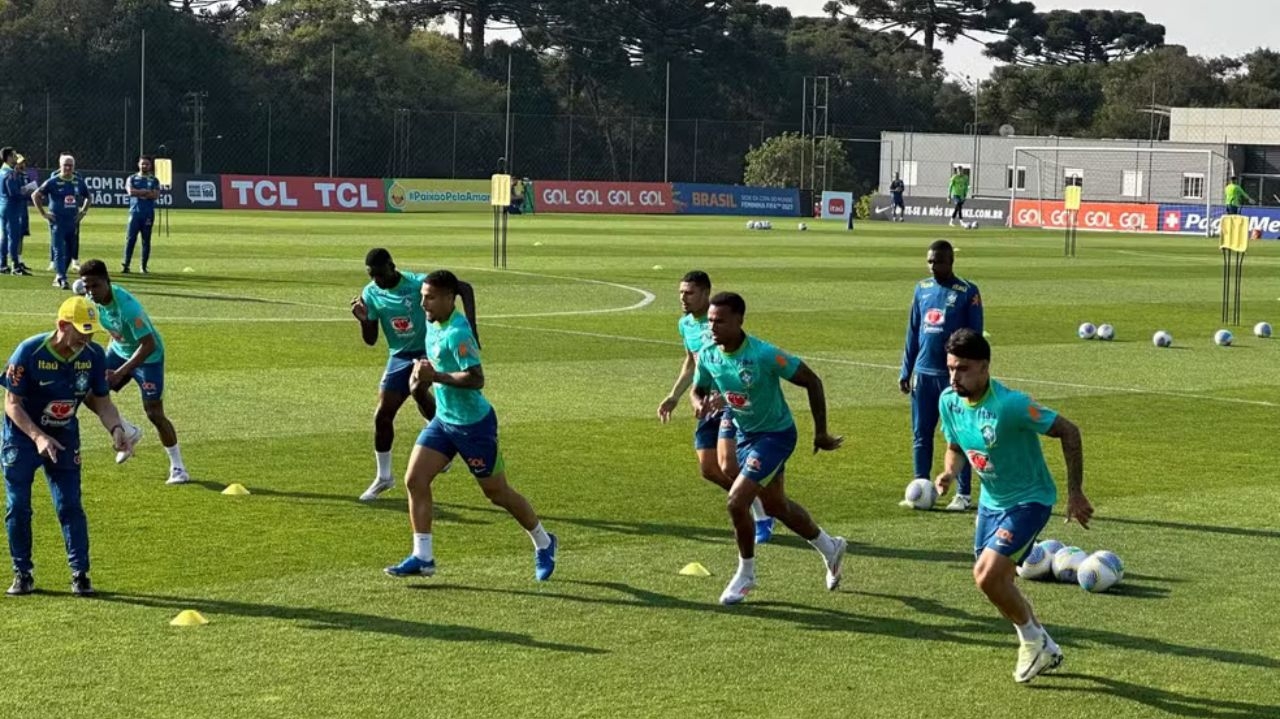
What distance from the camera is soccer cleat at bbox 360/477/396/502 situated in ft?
48.0

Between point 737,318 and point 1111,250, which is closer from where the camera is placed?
point 737,318

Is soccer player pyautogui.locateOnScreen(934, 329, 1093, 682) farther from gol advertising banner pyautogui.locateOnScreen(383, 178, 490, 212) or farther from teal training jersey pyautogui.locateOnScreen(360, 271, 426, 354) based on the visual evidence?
gol advertising banner pyautogui.locateOnScreen(383, 178, 490, 212)

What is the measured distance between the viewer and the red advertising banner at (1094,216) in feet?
223

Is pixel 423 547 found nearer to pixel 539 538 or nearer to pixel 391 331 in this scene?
pixel 539 538

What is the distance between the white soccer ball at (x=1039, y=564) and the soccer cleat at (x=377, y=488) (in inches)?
197

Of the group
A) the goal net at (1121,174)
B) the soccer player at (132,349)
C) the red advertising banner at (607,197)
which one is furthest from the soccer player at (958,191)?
the soccer player at (132,349)

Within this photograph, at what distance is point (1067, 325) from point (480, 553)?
20.0 metres

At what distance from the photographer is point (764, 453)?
38.2 feet

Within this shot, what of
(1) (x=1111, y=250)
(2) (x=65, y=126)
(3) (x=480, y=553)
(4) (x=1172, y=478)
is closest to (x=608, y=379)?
(4) (x=1172, y=478)

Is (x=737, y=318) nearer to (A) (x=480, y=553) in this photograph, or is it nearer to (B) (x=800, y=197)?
(A) (x=480, y=553)

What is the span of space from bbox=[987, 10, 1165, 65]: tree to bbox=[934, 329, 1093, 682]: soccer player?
144 m

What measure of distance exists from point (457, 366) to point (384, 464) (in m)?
3.23

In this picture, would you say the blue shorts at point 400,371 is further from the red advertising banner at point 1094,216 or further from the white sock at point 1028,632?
the red advertising banner at point 1094,216

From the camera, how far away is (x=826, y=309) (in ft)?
108
